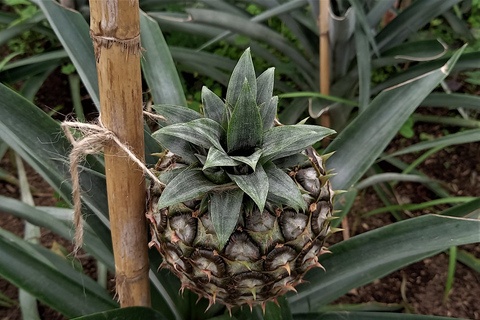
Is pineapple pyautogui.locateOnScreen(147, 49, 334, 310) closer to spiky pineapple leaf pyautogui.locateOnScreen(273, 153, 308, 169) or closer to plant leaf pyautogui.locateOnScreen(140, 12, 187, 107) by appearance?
spiky pineapple leaf pyautogui.locateOnScreen(273, 153, 308, 169)

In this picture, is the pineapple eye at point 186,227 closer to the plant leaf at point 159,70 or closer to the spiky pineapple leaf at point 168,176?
the spiky pineapple leaf at point 168,176

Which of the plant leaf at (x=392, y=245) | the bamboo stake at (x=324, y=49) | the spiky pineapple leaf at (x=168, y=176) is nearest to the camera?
the spiky pineapple leaf at (x=168, y=176)

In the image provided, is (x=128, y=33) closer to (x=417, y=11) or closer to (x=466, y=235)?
(x=466, y=235)

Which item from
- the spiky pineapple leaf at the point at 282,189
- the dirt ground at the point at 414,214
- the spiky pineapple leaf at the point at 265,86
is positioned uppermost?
the spiky pineapple leaf at the point at 265,86

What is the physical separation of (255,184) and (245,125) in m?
0.08

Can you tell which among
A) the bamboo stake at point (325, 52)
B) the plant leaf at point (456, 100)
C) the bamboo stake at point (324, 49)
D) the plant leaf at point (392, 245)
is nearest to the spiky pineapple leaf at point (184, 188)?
the plant leaf at point (392, 245)

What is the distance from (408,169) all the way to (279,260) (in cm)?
94

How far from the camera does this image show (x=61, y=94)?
1.73 m

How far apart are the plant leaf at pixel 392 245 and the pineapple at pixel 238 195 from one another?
0.17 meters

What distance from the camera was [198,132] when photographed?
557 mm

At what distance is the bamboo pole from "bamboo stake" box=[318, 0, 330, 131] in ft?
2.59

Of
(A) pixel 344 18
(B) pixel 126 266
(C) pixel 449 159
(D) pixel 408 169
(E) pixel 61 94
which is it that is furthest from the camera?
(E) pixel 61 94

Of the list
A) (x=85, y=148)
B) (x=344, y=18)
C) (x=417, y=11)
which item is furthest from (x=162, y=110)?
(x=417, y=11)

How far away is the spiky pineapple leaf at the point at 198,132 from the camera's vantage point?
0.54m
